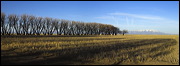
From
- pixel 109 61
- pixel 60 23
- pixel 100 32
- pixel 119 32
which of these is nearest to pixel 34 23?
pixel 60 23

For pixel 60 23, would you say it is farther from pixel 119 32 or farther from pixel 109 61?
pixel 109 61

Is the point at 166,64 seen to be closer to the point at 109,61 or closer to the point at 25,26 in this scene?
the point at 109,61

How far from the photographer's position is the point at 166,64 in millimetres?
11742

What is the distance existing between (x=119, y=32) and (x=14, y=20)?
104 meters

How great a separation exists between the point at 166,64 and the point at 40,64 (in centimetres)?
747

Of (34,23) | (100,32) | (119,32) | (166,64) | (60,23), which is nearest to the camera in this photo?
(166,64)

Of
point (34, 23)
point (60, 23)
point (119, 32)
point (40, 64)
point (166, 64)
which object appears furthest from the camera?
point (119, 32)

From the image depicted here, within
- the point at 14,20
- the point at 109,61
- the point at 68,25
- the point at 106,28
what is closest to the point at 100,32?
the point at 106,28

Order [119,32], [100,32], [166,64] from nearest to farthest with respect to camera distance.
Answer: [166,64] → [100,32] → [119,32]

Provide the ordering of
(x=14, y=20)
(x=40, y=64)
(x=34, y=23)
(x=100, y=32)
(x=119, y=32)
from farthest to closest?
(x=119, y=32) < (x=100, y=32) < (x=34, y=23) < (x=14, y=20) < (x=40, y=64)

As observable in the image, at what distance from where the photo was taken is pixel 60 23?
105 m

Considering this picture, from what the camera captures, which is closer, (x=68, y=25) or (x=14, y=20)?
(x=14, y=20)

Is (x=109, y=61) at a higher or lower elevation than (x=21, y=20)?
lower

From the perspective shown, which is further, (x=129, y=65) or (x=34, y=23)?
(x=34, y=23)
